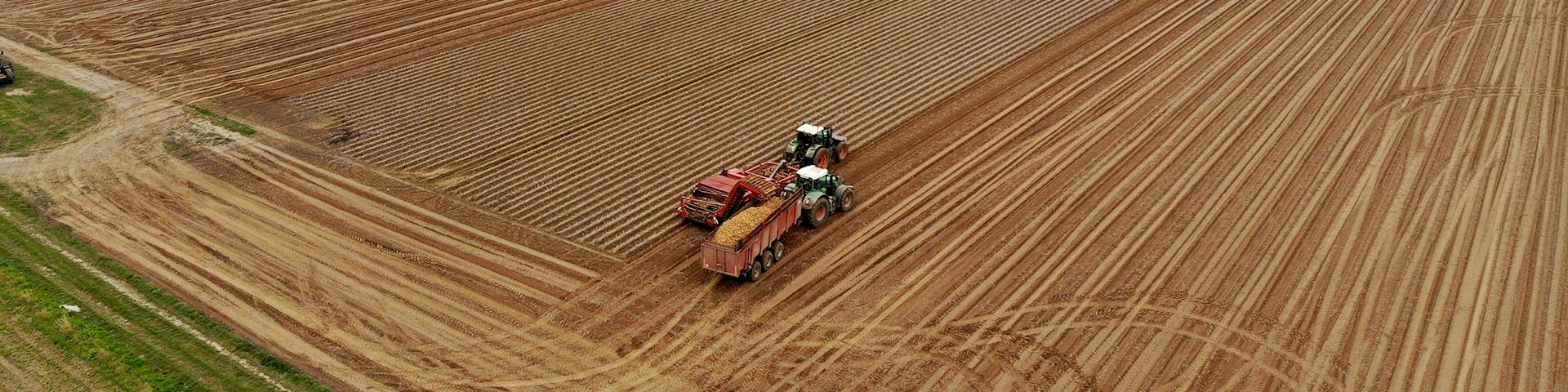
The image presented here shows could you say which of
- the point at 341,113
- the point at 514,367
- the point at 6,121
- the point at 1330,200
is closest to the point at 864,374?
the point at 514,367

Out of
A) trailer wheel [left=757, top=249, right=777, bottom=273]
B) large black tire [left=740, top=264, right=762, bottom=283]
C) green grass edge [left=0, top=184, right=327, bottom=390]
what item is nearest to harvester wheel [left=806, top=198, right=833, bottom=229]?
trailer wheel [left=757, top=249, right=777, bottom=273]

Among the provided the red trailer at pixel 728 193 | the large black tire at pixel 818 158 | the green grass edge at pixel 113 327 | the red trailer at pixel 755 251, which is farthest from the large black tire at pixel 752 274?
the green grass edge at pixel 113 327

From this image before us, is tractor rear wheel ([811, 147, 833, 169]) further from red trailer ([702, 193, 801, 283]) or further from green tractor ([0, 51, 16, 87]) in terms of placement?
green tractor ([0, 51, 16, 87])

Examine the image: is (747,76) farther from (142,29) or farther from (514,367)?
(142,29)

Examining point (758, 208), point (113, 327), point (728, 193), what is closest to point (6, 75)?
point (113, 327)

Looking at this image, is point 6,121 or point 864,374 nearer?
point 864,374

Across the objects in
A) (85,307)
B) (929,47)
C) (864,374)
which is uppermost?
(929,47)
